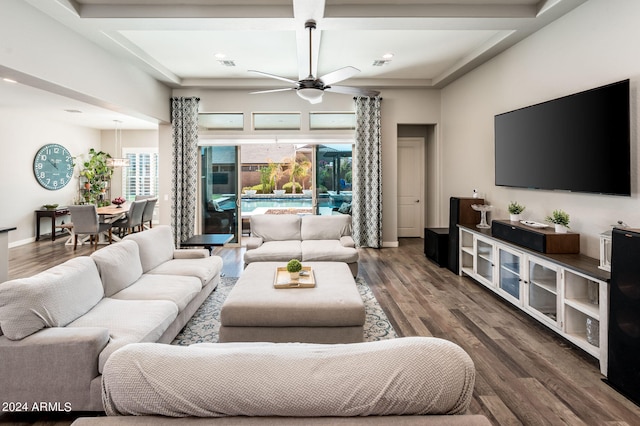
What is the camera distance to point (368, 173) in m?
7.07

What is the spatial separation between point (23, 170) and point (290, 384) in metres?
9.32

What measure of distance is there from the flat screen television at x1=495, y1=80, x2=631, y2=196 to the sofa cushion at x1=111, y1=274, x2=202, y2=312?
12.4 feet

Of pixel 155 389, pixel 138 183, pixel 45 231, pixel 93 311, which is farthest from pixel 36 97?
pixel 155 389

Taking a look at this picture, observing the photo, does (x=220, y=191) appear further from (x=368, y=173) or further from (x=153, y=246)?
(x=153, y=246)

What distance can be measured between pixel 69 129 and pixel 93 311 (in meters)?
8.31

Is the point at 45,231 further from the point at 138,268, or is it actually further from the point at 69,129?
the point at 138,268

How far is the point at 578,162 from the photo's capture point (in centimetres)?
340

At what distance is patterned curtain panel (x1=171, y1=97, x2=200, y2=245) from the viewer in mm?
6863

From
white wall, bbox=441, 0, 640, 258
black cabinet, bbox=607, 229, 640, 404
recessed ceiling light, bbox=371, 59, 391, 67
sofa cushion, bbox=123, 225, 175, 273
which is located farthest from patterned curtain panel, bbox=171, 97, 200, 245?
black cabinet, bbox=607, 229, 640, 404

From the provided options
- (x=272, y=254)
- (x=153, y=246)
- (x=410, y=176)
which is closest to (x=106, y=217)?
(x=153, y=246)

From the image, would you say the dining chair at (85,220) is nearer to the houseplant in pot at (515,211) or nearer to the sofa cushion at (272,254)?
the sofa cushion at (272,254)

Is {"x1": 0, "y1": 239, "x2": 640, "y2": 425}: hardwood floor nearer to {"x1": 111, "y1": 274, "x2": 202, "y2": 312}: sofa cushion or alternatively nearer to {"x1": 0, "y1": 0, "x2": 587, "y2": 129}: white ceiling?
{"x1": 111, "y1": 274, "x2": 202, "y2": 312}: sofa cushion

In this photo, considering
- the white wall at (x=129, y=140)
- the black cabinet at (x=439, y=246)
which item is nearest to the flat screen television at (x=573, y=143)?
the black cabinet at (x=439, y=246)

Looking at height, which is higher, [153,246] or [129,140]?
[129,140]
